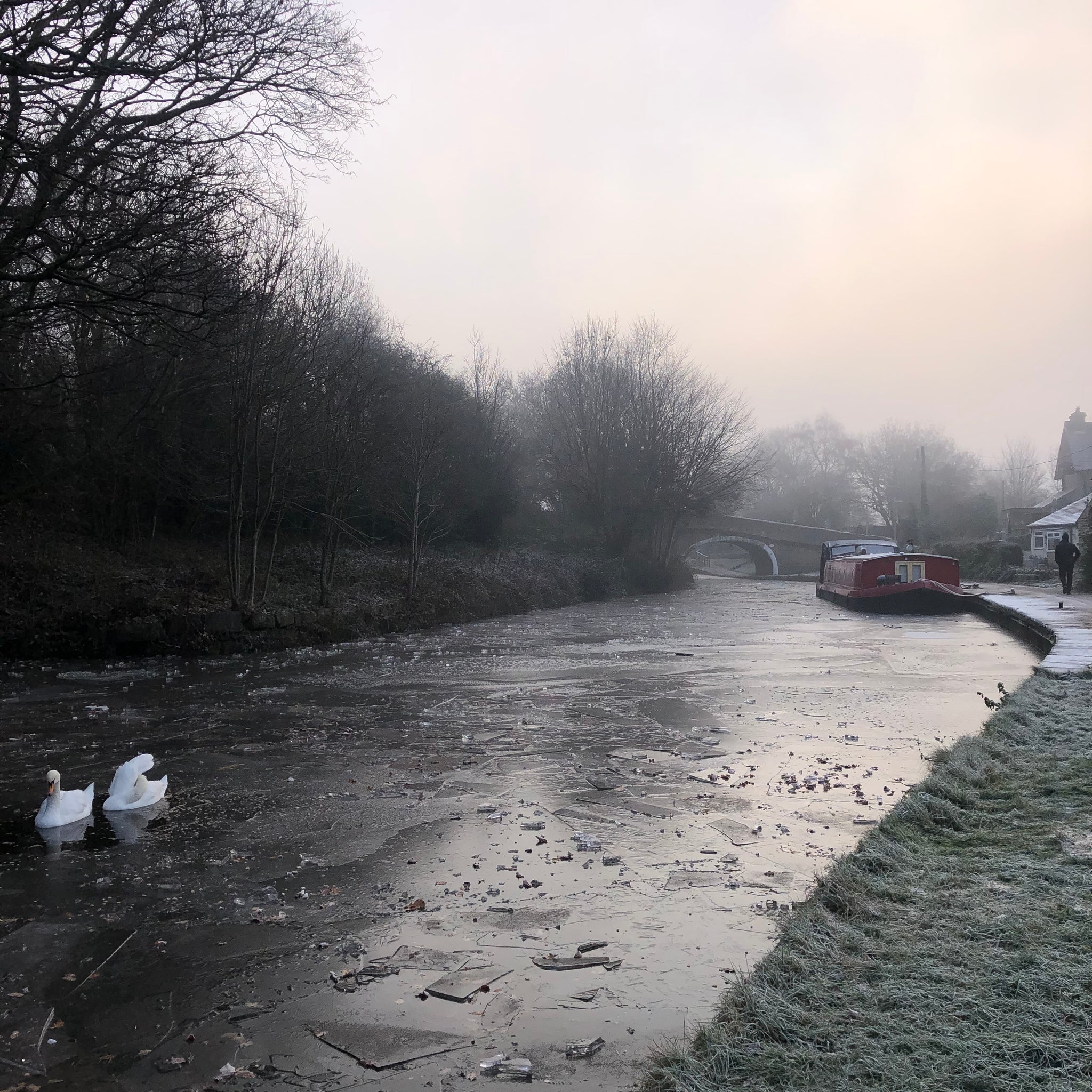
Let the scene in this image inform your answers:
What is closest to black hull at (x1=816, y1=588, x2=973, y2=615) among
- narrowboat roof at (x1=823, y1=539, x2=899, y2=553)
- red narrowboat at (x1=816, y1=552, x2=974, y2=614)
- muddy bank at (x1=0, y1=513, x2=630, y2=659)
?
red narrowboat at (x1=816, y1=552, x2=974, y2=614)

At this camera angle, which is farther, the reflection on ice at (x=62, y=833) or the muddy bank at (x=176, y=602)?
the muddy bank at (x=176, y=602)

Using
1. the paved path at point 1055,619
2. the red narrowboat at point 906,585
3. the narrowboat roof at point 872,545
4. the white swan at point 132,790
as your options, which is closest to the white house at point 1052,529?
the narrowboat roof at point 872,545

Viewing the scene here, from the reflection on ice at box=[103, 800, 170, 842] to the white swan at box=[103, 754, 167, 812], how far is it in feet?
0.11

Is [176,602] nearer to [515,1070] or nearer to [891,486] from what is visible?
[515,1070]

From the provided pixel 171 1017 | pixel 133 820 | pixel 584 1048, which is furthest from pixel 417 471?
pixel 584 1048

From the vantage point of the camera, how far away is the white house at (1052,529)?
148ft

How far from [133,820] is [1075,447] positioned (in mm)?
80164

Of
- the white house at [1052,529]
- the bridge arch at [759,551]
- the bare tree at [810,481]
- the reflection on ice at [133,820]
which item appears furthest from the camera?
the bare tree at [810,481]

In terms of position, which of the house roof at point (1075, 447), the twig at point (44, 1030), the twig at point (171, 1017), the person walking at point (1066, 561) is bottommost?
the twig at point (44, 1030)

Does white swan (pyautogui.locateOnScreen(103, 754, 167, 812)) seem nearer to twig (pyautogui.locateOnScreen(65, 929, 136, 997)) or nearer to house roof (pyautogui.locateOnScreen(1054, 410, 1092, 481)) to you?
twig (pyautogui.locateOnScreen(65, 929, 136, 997))

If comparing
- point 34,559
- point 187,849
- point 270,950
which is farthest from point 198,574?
point 270,950

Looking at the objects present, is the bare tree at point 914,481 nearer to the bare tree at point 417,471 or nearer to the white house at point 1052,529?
the white house at point 1052,529

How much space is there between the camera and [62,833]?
20.7 feet

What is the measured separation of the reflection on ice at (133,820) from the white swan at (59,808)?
0.20 m
